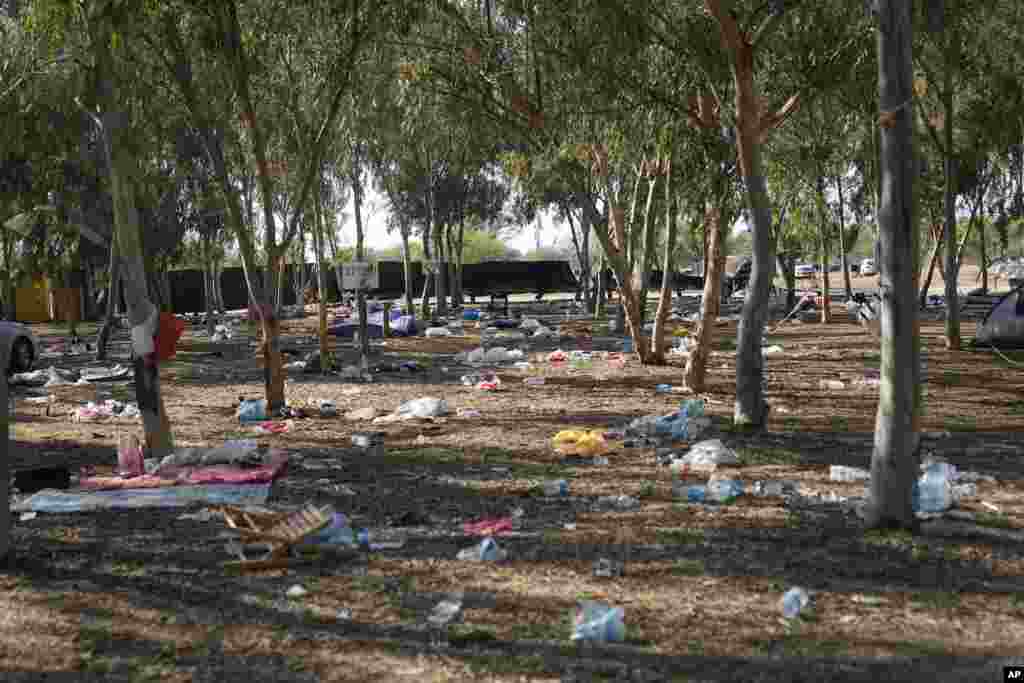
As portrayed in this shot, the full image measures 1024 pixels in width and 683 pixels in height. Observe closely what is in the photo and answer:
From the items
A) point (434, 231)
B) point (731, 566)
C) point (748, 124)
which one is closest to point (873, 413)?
point (748, 124)

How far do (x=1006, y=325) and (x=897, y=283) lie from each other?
13.9 m

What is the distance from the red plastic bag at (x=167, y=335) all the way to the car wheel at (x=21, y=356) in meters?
9.55

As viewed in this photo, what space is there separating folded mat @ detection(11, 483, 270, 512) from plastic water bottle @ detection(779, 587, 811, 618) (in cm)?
370

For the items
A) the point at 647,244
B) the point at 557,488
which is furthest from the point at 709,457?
the point at 647,244

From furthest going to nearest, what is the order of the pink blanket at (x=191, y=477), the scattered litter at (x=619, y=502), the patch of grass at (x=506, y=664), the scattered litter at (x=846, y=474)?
the pink blanket at (x=191, y=477), the scattered litter at (x=846, y=474), the scattered litter at (x=619, y=502), the patch of grass at (x=506, y=664)

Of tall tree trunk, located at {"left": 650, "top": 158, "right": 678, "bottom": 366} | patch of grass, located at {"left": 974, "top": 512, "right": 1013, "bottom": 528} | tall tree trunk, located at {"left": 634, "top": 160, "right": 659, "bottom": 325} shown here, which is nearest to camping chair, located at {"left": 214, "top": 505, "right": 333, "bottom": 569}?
patch of grass, located at {"left": 974, "top": 512, "right": 1013, "bottom": 528}

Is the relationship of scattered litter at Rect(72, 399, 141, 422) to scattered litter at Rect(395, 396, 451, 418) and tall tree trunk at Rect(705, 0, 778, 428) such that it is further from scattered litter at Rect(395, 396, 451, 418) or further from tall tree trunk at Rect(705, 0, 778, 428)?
tall tree trunk at Rect(705, 0, 778, 428)

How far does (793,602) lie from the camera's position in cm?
452

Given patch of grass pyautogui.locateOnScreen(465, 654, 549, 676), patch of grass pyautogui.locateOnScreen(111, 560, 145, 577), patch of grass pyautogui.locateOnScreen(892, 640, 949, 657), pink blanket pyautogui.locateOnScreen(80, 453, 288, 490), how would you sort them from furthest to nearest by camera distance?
pink blanket pyautogui.locateOnScreen(80, 453, 288, 490)
patch of grass pyautogui.locateOnScreen(111, 560, 145, 577)
patch of grass pyautogui.locateOnScreen(892, 640, 949, 657)
patch of grass pyautogui.locateOnScreen(465, 654, 549, 676)

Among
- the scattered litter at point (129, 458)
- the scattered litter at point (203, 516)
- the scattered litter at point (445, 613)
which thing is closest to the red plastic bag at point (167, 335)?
the scattered litter at point (129, 458)

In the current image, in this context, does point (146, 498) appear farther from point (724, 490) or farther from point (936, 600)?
point (936, 600)

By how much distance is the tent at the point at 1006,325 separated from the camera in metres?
17.6

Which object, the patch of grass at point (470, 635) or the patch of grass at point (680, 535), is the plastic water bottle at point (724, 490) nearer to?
the patch of grass at point (680, 535)

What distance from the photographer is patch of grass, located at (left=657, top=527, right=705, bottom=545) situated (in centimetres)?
573
